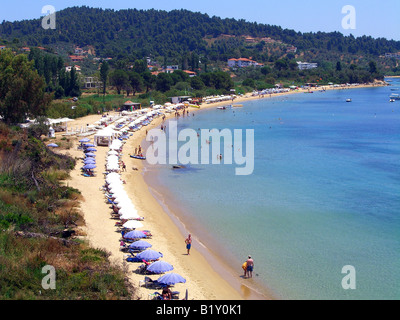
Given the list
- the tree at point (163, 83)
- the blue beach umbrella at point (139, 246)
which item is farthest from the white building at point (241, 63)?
the blue beach umbrella at point (139, 246)

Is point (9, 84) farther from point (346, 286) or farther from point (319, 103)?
point (319, 103)

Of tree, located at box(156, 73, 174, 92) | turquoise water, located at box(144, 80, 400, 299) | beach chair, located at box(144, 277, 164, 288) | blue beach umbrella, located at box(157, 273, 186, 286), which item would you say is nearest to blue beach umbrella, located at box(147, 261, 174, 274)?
beach chair, located at box(144, 277, 164, 288)

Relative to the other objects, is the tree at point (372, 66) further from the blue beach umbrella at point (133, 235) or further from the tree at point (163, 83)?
the blue beach umbrella at point (133, 235)

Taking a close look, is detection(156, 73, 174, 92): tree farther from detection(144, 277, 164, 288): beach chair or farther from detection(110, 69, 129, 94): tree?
detection(144, 277, 164, 288): beach chair

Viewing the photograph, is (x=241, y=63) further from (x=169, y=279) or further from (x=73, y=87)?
(x=169, y=279)

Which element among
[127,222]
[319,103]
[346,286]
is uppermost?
[319,103]
